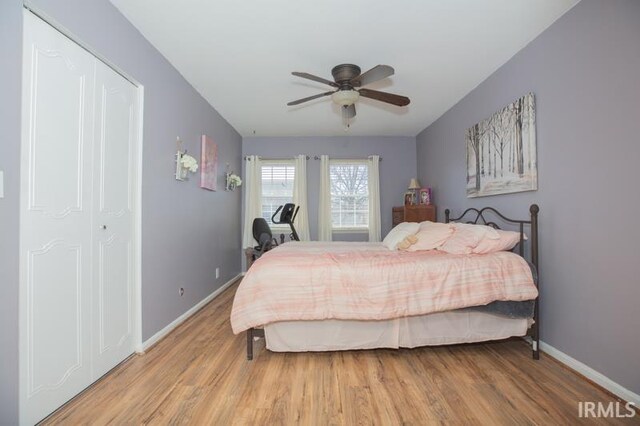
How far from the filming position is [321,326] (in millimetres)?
2197

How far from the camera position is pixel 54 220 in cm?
158

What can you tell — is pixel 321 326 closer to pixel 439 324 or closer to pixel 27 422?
pixel 439 324

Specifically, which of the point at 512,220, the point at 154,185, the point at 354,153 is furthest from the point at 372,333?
the point at 354,153

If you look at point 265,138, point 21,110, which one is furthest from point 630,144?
point 265,138

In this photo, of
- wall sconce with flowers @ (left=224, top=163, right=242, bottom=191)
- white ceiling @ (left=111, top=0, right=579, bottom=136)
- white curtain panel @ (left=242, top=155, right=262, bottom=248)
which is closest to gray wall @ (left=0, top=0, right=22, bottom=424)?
white ceiling @ (left=111, top=0, right=579, bottom=136)

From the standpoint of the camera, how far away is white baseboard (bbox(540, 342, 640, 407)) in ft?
5.51

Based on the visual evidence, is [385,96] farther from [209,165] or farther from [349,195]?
[349,195]

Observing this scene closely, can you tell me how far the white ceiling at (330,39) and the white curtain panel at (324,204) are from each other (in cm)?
170

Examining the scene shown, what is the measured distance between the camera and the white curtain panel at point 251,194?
5.21 meters

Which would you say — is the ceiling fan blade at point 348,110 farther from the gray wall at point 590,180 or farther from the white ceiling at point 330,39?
the gray wall at point 590,180

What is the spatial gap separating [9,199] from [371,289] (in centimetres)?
208

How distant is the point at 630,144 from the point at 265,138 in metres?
4.76

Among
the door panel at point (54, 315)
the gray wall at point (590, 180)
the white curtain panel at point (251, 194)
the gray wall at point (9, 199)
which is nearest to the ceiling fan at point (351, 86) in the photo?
the gray wall at point (590, 180)

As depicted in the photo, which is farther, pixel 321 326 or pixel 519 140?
pixel 519 140
